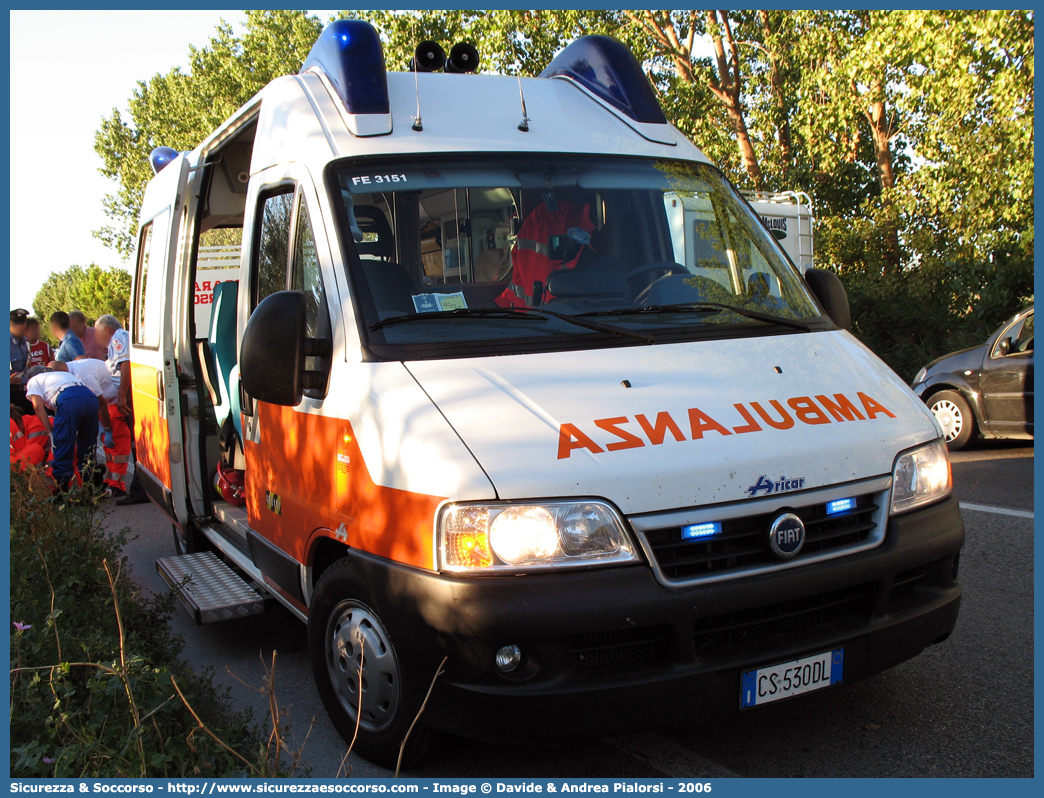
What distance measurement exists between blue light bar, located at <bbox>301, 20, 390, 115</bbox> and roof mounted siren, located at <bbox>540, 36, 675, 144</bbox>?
1.23 m

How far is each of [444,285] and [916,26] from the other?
12.2m

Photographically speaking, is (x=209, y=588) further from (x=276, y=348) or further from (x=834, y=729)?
(x=834, y=729)

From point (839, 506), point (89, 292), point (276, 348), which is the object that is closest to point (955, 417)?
point (839, 506)

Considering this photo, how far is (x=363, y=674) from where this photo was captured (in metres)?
3.37

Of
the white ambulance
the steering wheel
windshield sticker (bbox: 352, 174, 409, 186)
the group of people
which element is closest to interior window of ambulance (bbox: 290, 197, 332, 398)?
the white ambulance

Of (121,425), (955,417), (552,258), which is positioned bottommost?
(121,425)

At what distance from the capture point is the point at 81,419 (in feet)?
28.2

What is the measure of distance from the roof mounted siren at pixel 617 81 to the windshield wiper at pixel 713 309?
44.2 inches

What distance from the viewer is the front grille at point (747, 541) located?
2996 mm

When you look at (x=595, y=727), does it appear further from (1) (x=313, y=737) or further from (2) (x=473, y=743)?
(1) (x=313, y=737)

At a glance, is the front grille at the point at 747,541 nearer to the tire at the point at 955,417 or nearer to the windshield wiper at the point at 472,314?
the windshield wiper at the point at 472,314

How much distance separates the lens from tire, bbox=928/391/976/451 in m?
10.2

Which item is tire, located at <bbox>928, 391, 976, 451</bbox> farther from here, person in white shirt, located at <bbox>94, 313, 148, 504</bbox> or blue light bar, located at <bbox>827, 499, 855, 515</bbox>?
person in white shirt, located at <bbox>94, 313, 148, 504</bbox>

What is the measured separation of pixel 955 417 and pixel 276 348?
8.86 metres
